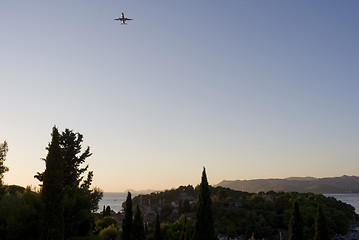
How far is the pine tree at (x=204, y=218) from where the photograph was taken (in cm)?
3067

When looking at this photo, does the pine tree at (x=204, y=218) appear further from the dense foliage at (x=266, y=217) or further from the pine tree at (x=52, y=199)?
the dense foliage at (x=266, y=217)

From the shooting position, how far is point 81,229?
27062 millimetres

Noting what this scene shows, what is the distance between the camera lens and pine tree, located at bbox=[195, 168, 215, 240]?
30.7 meters

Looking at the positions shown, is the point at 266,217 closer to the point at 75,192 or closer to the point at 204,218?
the point at 204,218

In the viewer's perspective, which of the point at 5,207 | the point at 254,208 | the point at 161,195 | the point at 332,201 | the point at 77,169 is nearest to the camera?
the point at 5,207

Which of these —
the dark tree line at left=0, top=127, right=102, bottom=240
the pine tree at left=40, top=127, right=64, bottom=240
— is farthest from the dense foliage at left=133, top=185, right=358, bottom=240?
the pine tree at left=40, top=127, right=64, bottom=240

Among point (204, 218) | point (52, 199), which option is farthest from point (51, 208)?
point (204, 218)

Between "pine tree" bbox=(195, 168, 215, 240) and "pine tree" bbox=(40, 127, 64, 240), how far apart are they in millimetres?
13215

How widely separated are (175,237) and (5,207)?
32954 millimetres

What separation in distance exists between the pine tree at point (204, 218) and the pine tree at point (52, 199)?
13215 mm

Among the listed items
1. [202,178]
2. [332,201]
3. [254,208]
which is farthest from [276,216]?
[202,178]

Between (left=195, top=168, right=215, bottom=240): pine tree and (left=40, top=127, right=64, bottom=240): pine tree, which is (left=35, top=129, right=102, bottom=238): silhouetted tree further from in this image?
(left=195, top=168, right=215, bottom=240): pine tree

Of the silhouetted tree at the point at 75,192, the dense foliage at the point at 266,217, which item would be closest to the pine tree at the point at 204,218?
the silhouetted tree at the point at 75,192

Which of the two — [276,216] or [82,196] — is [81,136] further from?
[276,216]
